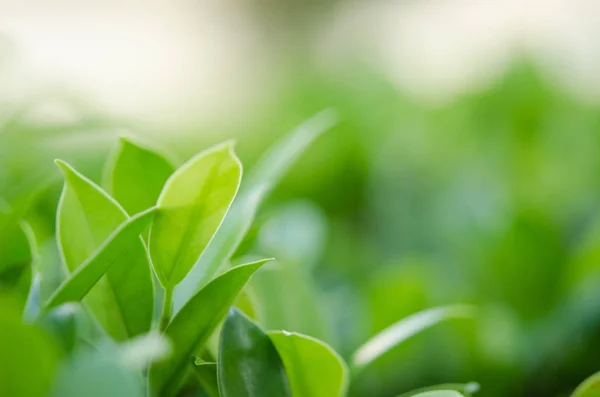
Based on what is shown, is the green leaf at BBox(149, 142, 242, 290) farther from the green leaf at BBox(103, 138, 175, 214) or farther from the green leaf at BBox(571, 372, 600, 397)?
the green leaf at BBox(571, 372, 600, 397)

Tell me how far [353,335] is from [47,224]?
29 cm

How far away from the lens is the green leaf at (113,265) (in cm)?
34

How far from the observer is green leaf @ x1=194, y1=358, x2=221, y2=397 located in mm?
342

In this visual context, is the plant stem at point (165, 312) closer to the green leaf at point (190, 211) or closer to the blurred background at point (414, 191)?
the green leaf at point (190, 211)

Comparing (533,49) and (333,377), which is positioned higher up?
(533,49)

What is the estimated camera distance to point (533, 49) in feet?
4.33

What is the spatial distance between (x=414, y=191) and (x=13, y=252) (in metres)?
0.74

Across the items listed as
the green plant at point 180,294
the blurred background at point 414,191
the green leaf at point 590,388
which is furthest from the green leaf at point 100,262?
the green leaf at point 590,388

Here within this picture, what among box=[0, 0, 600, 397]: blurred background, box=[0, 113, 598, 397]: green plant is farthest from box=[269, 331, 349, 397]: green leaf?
box=[0, 0, 600, 397]: blurred background

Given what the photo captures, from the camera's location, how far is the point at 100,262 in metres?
0.31

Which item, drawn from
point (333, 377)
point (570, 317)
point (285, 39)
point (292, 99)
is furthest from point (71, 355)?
point (285, 39)

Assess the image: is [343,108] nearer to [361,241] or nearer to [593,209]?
[361,241]

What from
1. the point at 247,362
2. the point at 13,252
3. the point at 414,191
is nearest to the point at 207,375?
the point at 247,362

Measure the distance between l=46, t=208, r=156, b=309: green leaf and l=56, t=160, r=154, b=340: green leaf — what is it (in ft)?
0.05
